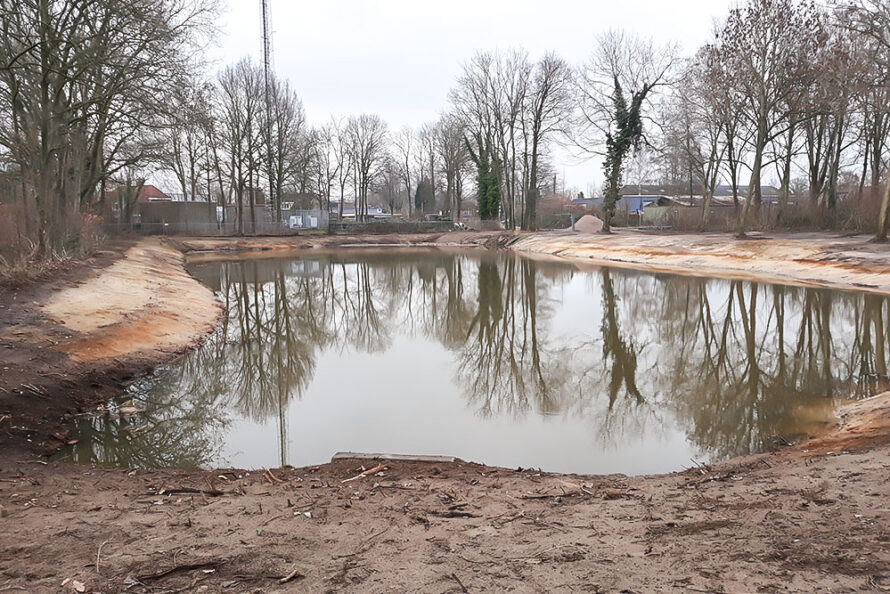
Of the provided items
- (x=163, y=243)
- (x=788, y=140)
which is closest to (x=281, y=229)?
(x=163, y=243)

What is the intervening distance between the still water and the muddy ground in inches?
37.7

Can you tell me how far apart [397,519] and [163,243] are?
4032 centimetres

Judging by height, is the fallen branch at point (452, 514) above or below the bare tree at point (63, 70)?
below

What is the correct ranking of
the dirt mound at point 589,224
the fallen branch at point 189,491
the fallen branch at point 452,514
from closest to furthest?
the fallen branch at point 452,514 < the fallen branch at point 189,491 < the dirt mound at point 589,224

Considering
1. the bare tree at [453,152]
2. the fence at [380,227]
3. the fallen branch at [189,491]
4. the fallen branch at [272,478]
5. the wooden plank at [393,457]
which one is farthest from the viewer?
the bare tree at [453,152]

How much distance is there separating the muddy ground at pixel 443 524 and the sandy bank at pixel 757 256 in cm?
1679

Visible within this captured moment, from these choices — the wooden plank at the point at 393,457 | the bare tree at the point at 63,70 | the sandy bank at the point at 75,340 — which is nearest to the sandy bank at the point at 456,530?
the wooden plank at the point at 393,457

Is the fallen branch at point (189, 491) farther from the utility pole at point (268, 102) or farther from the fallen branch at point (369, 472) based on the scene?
the utility pole at point (268, 102)

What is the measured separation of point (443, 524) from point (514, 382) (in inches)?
244

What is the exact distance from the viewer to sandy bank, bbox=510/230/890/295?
2152 cm

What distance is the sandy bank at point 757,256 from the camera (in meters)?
21.5

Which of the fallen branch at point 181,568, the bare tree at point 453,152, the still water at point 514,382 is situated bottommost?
the still water at point 514,382

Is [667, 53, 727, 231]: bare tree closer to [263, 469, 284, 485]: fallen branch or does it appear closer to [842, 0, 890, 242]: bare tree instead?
[842, 0, 890, 242]: bare tree

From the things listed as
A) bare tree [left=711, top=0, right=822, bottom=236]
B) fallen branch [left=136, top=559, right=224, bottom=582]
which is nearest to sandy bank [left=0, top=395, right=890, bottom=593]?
fallen branch [left=136, top=559, right=224, bottom=582]
